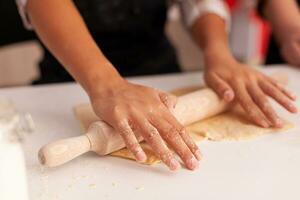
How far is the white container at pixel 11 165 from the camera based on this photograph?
1.63 feet

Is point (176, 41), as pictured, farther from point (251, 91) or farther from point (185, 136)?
point (185, 136)

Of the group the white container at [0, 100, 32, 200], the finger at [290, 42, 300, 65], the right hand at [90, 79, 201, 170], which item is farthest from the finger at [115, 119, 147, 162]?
the finger at [290, 42, 300, 65]

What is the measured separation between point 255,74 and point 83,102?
331mm

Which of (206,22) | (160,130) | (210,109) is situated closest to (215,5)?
(206,22)

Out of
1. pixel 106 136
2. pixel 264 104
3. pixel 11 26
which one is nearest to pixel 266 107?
pixel 264 104

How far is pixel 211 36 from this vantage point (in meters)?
0.99

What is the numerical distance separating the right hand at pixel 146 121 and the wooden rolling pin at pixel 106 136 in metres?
0.02

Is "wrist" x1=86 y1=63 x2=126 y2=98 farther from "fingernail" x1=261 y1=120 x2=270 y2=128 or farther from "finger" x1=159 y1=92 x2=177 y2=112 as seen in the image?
"fingernail" x1=261 y1=120 x2=270 y2=128

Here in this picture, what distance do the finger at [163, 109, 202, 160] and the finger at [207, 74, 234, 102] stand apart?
156 millimetres

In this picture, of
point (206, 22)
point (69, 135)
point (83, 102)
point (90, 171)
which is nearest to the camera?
point (90, 171)

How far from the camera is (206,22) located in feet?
3.42

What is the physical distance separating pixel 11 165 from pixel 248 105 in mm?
436

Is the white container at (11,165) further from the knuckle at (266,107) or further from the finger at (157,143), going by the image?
the knuckle at (266,107)

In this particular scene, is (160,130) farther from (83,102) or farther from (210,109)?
(83,102)
